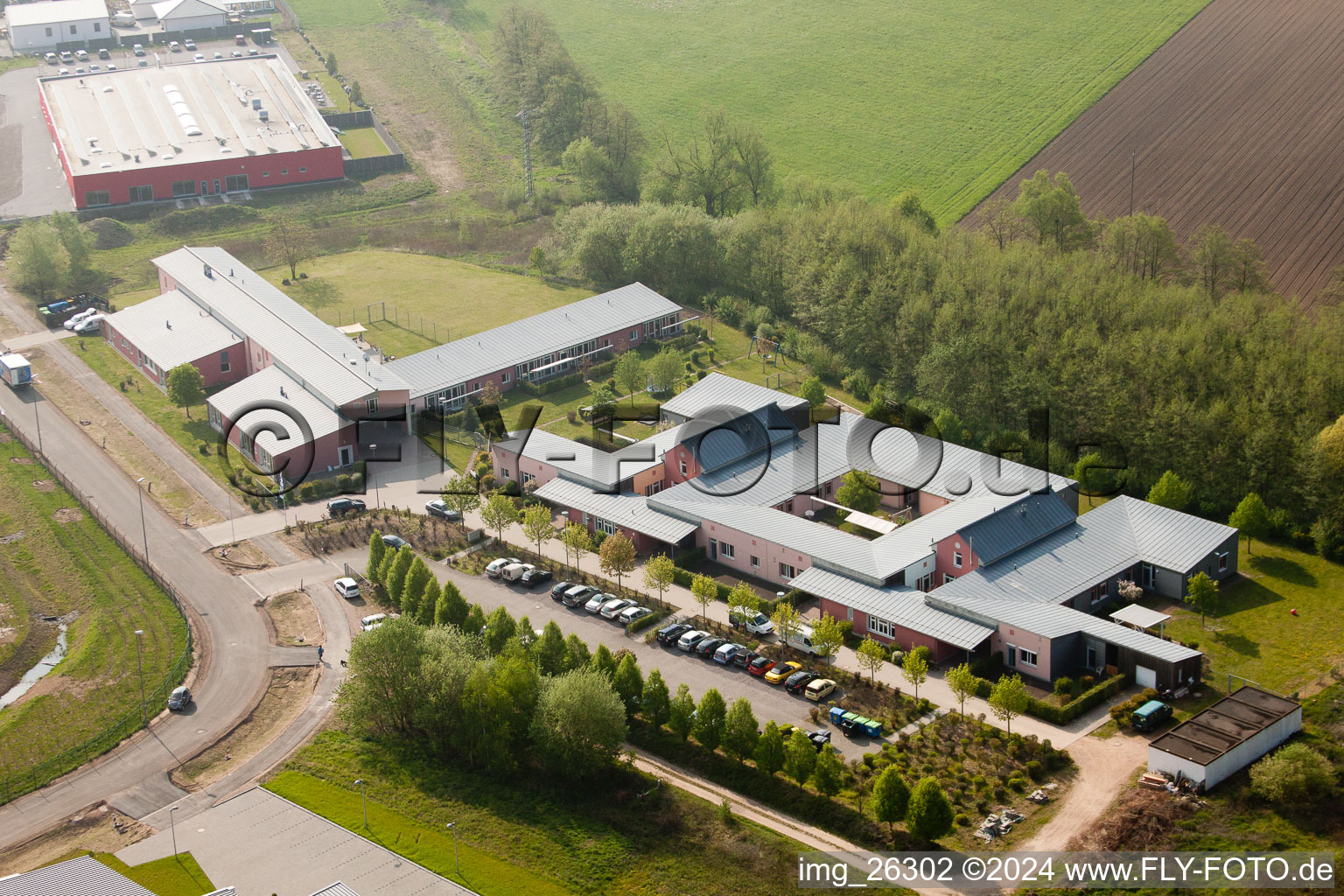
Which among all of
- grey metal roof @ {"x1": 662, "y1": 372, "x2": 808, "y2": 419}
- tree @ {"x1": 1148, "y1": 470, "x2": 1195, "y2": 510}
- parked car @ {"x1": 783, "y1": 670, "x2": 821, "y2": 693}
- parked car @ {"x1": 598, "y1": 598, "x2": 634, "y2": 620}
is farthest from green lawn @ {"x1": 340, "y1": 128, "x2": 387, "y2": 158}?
parked car @ {"x1": 783, "y1": 670, "x2": 821, "y2": 693}

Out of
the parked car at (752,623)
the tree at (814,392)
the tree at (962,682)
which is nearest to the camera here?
the tree at (962,682)

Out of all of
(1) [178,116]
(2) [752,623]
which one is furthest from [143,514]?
(1) [178,116]

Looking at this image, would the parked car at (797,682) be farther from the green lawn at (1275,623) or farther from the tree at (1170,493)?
the tree at (1170,493)

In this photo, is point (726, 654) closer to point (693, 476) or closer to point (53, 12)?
point (693, 476)

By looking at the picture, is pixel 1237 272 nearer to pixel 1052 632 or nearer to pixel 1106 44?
pixel 1052 632

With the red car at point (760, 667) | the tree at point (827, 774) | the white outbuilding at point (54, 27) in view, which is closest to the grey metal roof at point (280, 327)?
the red car at point (760, 667)

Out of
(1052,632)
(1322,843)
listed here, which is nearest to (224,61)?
(1052,632)
